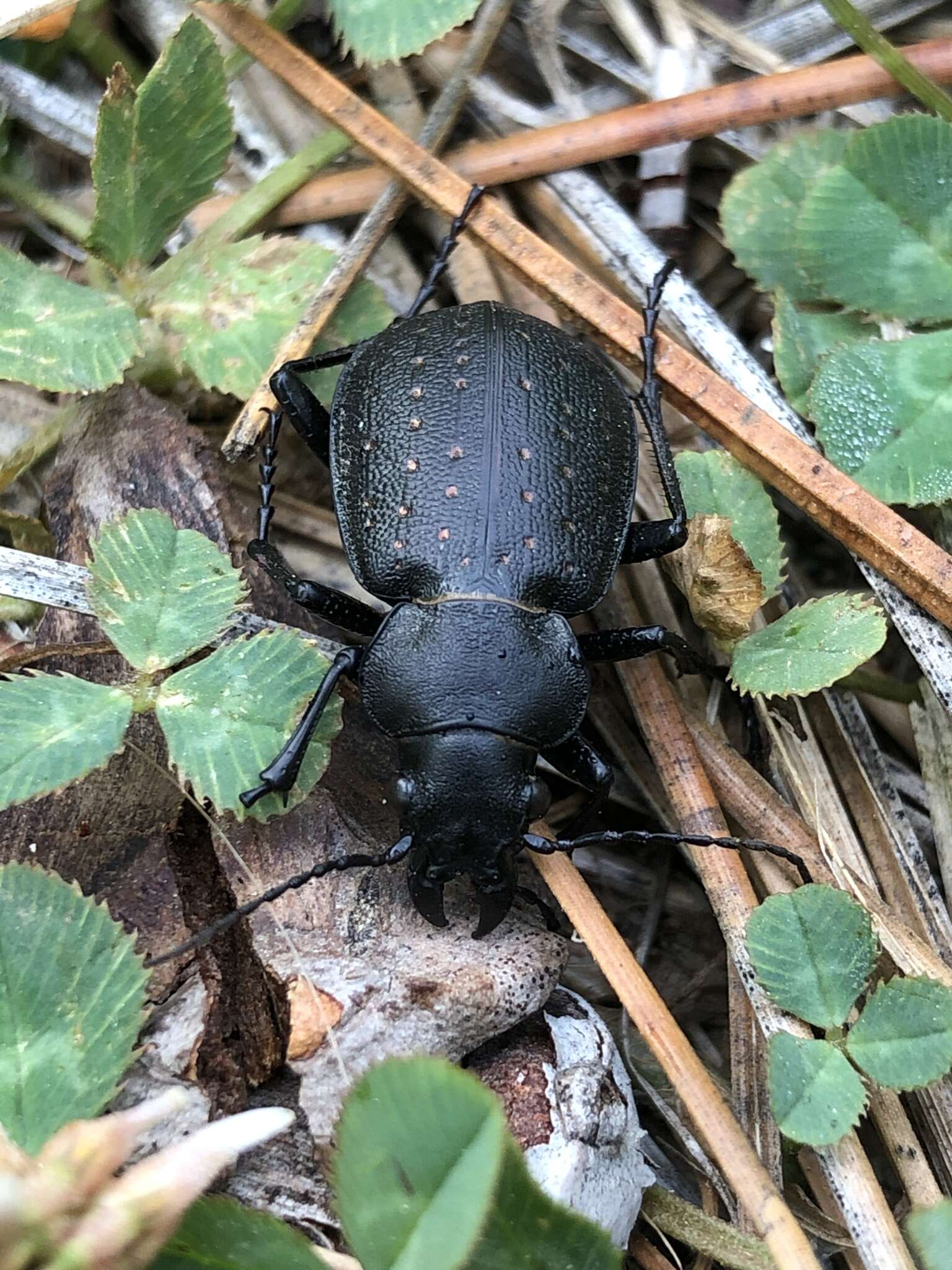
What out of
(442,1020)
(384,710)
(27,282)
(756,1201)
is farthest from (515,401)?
(756,1201)

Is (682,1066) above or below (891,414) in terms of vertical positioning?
below

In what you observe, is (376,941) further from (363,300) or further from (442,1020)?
(363,300)

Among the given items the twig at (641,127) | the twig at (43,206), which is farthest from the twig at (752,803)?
the twig at (43,206)

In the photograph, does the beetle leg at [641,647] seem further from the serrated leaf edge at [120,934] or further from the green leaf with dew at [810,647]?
the serrated leaf edge at [120,934]

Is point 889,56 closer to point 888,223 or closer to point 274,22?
point 888,223

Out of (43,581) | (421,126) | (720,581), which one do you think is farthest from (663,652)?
(421,126)

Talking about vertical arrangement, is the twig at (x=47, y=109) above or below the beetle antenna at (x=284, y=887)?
above

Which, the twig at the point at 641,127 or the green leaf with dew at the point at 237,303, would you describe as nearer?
the green leaf with dew at the point at 237,303
